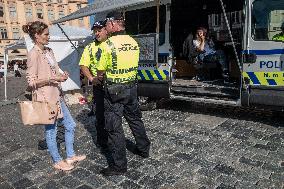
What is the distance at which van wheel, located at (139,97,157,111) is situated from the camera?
7.14m

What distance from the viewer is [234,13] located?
841 centimetres

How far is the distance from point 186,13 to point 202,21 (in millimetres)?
673

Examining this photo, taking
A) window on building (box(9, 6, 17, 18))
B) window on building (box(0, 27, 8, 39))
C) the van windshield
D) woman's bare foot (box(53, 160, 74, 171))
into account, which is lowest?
woman's bare foot (box(53, 160, 74, 171))

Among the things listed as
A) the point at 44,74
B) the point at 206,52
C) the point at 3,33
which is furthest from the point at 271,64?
the point at 3,33

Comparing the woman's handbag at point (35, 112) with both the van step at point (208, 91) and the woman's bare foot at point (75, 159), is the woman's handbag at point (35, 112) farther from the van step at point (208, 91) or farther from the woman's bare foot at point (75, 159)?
the van step at point (208, 91)

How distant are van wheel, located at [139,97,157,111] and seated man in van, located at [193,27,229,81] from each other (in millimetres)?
1467

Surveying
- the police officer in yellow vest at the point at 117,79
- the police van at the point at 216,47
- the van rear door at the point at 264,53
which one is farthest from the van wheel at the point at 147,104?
the police officer in yellow vest at the point at 117,79

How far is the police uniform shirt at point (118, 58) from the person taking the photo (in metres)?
3.49

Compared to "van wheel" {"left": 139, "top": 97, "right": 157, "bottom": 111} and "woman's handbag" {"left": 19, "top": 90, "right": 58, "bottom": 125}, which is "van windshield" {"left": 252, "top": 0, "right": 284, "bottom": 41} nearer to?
"van wheel" {"left": 139, "top": 97, "right": 157, "bottom": 111}

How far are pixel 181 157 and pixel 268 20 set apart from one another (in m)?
2.95

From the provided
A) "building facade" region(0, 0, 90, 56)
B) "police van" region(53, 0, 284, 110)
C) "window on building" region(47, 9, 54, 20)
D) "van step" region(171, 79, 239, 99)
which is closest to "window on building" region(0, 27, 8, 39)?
"building facade" region(0, 0, 90, 56)

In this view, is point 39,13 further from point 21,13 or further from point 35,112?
point 35,112

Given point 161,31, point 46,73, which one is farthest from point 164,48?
point 46,73

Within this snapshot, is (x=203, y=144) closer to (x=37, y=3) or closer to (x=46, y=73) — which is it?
(x=46, y=73)
